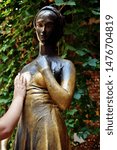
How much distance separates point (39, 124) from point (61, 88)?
157 mm

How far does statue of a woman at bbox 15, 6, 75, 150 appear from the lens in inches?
63.9

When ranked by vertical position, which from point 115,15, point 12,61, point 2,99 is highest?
point 115,15

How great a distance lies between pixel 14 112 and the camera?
1.63 meters

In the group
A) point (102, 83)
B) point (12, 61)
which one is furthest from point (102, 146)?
point (12, 61)

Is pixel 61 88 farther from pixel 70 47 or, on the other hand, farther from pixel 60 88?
pixel 70 47

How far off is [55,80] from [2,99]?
144cm

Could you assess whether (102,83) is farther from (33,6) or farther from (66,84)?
(33,6)

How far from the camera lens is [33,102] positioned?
166 cm

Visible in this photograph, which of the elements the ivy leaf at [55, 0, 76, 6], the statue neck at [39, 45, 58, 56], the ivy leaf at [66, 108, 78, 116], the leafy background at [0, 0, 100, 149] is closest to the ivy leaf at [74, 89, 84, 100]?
the leafy background at [0, 0, 100, 149]

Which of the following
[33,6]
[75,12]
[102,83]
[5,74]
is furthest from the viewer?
[5,74]

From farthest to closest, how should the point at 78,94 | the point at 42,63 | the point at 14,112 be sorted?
the point at 78,94 < the point at 42,63 < the point at 14,112

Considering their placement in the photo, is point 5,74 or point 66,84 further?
point 5,74

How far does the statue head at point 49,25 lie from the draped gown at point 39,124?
0.16m

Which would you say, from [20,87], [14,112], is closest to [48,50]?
[20,87]
